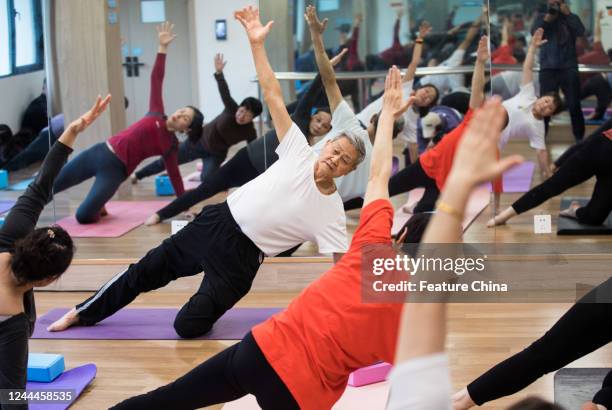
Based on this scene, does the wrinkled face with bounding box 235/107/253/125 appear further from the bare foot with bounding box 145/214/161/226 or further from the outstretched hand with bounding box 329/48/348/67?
the bare foot with bounding box 145/214/161/226

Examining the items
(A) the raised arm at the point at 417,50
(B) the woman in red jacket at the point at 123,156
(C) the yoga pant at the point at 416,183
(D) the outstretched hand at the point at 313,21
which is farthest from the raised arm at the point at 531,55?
(B) the woman in red jacket at the point at 123,156

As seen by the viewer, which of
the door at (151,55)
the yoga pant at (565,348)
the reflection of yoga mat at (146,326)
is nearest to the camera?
the yoga pant at (565,348)

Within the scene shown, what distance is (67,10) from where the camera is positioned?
526 cm

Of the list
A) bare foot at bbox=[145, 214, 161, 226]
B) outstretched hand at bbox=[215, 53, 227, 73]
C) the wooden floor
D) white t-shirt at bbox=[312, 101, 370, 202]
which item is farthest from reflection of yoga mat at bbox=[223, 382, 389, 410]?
bare foot at bbox=[145, 214, 161, 226]

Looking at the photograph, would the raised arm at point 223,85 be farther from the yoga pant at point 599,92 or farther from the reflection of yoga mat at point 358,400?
the reflection of yoga mat at point 358,400

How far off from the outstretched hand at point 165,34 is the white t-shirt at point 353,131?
130 cm

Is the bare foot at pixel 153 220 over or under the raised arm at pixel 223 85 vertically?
under

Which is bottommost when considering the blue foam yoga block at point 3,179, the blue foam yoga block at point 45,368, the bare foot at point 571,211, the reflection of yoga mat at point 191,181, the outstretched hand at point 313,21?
the blue foam yoga block at point 45,368

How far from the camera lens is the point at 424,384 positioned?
4.13 feet

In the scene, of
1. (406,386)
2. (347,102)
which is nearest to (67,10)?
(347,102)

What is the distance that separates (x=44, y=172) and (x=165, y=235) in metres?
2.17

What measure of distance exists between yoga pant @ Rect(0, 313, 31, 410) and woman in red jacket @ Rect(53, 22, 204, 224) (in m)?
2.91

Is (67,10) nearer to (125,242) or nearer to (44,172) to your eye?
(125,242)

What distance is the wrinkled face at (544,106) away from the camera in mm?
4867
